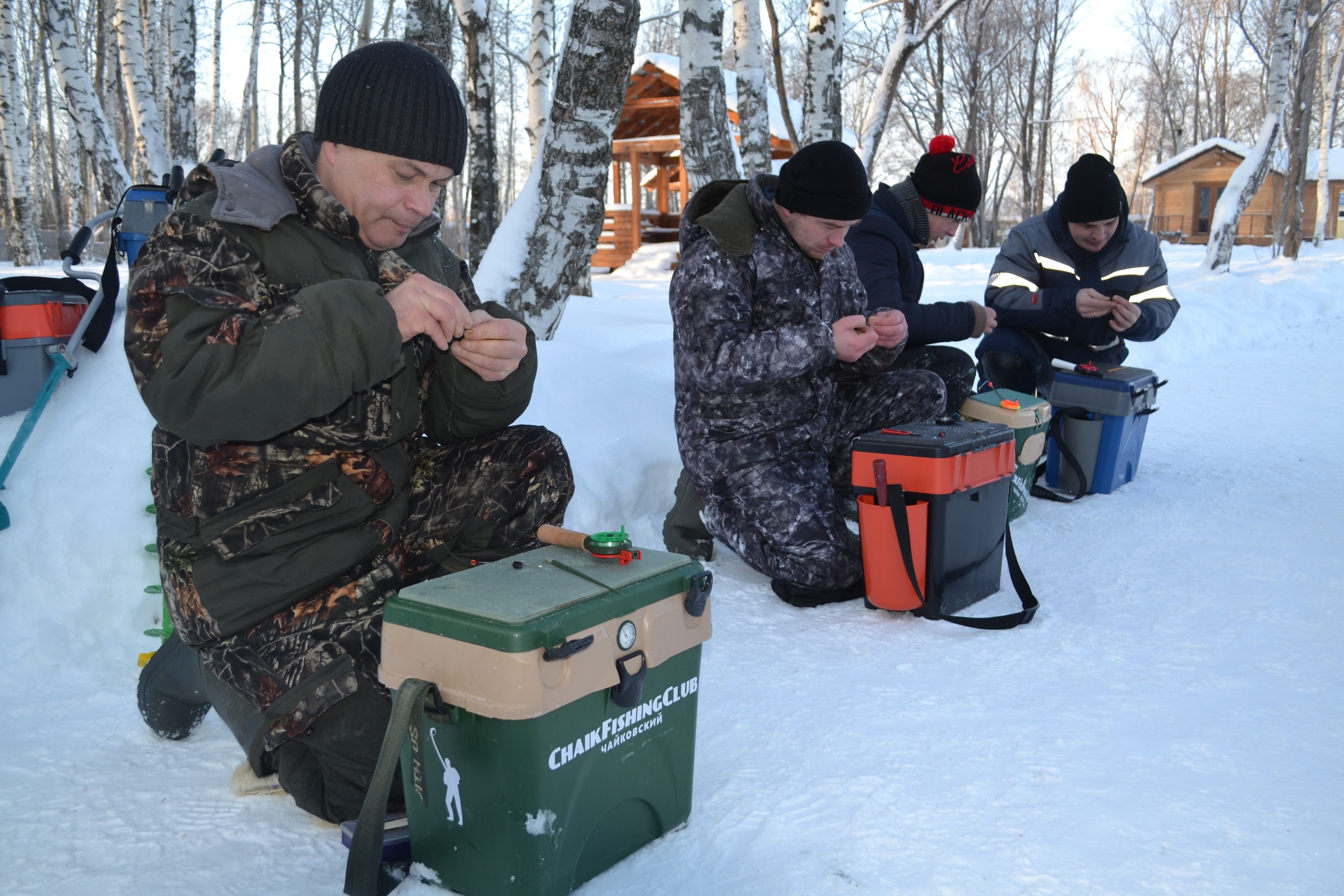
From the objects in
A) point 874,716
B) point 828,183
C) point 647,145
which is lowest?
point 874,716

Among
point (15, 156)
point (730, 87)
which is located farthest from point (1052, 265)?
point (730, 87)

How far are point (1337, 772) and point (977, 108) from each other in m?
26.1

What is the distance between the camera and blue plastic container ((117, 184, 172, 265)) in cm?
368

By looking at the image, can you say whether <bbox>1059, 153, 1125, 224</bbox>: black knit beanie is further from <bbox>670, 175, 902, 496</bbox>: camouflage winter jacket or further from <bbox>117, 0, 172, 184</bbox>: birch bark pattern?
<bbox>117, 0, 172, 184</bbox>: birch bark pattern

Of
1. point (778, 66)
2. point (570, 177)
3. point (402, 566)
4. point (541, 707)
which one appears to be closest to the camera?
point (541, 707)

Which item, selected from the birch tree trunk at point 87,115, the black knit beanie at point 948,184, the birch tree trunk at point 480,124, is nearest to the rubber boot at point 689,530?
the black knit beanie at point 948,184

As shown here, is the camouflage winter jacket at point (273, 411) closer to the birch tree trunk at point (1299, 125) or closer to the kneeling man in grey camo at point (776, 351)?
the kneeling man in grey camo at point (776, 351)

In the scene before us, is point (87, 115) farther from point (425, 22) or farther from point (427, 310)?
point (427, 310)

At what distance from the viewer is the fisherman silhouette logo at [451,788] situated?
4.55 ft

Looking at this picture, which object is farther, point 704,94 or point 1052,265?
point 704,94

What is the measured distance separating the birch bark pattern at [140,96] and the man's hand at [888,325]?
24.0ft

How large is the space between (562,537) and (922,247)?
2.52 m

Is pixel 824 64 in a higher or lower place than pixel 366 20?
lower

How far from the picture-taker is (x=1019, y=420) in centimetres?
343
